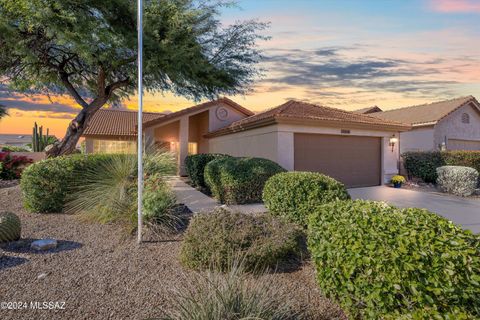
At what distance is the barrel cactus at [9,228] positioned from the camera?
5652 millimetres

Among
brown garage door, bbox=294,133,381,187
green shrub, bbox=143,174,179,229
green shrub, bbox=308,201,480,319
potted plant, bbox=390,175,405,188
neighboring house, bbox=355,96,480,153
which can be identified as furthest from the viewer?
neighboring house, bbox=355,96,480,153

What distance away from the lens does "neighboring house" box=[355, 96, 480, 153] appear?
19.8m

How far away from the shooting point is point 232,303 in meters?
2.86

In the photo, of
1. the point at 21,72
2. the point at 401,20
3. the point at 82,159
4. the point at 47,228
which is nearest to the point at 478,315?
the point at 47,228

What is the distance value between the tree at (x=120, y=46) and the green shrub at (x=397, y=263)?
8.74 meters

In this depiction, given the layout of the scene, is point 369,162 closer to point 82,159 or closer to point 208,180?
point 208,180

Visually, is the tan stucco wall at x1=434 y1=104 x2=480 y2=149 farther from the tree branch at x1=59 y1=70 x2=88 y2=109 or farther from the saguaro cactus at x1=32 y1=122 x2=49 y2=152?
the saguaro cactus at x1=32 y1=122 x2=49 y2=152

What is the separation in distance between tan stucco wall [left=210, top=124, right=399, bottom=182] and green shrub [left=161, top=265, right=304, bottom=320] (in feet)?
27.2

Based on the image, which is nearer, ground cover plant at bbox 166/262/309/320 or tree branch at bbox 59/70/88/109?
ground cover plant at bbox 166/262/309/320

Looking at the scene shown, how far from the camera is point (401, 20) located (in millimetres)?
8555

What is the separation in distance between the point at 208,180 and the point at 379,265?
8467mm

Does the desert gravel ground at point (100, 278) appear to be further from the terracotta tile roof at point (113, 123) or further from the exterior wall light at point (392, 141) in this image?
the terracotta tile roof at point (113, 123)

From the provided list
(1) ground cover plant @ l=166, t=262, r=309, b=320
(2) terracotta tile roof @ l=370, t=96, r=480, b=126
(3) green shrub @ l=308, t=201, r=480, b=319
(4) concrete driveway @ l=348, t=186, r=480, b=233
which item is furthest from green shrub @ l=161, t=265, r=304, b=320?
(2) terracotta tile roof @ l=370, t=96, r=480, b=126

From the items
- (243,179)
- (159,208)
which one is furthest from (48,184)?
(243,179)
